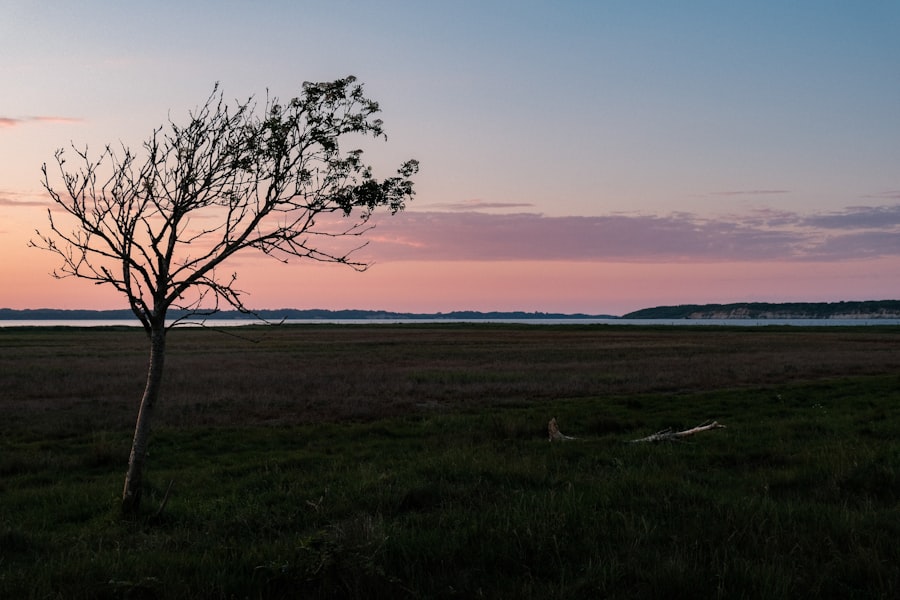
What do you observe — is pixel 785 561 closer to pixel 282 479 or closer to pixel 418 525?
pixel 418 525

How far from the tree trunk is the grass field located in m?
0.25

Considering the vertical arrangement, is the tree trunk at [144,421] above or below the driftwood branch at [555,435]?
above

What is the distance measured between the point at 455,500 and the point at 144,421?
190 inches

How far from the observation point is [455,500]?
29.0 feet

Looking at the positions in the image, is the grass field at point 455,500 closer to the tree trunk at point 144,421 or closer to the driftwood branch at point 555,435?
the tree trunk at point 144,421

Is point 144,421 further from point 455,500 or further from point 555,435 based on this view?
point 555,435

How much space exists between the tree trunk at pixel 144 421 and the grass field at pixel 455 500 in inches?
9.8

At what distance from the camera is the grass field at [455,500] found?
5.86 meters

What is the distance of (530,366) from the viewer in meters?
43.1

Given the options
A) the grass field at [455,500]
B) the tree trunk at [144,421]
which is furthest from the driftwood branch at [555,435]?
the tree trunk at [144,421]

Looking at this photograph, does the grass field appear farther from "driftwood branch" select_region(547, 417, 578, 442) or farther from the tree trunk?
"driftwood branch" select_region(547, 417, 578, 442)

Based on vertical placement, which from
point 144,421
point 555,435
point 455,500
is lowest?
point 555,435

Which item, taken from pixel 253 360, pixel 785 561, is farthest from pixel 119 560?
pixel 253 360

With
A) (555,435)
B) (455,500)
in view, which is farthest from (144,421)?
(555,435)
